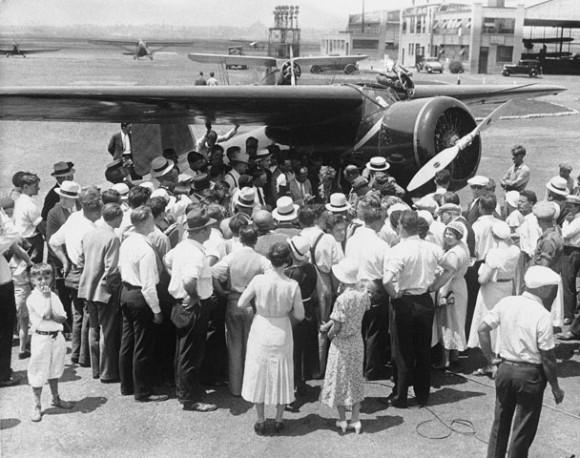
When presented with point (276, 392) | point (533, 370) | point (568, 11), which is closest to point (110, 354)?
point (276, 392)

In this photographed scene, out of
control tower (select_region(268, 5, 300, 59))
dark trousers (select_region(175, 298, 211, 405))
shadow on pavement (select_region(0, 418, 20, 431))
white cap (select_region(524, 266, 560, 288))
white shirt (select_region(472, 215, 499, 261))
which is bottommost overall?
shadow on pavement (select_region(0, 418, 20, 431))

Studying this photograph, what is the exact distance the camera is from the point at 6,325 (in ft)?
21.5

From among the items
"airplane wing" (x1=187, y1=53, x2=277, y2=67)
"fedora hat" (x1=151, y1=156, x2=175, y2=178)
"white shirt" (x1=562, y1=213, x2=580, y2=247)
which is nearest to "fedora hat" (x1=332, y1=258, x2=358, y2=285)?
"white shirt" (x1=562, y1=213, x2=580, y2=247)

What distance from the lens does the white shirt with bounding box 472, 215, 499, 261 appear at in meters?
7.33

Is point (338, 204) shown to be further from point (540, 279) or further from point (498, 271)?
point (540, 279)

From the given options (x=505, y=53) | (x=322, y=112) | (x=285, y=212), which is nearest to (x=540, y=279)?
(x=285, y=212)

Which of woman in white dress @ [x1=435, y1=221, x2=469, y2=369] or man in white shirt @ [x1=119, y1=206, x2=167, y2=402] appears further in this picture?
woman in white dress @ [x1=435, y1=221, x2=469, y2=369]

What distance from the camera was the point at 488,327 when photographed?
16.8ft

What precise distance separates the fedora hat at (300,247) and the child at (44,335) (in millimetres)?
2205

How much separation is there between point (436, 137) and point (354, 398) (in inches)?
235

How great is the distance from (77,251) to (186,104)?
4605mm

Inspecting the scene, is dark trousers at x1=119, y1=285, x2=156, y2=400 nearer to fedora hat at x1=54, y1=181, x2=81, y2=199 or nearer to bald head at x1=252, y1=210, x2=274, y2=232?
bald head at x1=252, y1=210, x2=274, y2=232

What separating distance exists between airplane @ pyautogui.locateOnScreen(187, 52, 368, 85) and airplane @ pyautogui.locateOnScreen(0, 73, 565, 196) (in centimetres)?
106

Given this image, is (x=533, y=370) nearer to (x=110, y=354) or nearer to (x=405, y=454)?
(x=405, y=454)
